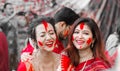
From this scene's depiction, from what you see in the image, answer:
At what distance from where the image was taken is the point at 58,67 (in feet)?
5.22

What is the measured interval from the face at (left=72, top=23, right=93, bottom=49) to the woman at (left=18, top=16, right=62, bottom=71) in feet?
0.42

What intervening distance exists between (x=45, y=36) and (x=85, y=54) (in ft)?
0.83

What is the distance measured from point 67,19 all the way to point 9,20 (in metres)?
0.98

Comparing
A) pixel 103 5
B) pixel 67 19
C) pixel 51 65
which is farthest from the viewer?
pixel 103 5

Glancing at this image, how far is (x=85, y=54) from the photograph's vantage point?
1.63 m

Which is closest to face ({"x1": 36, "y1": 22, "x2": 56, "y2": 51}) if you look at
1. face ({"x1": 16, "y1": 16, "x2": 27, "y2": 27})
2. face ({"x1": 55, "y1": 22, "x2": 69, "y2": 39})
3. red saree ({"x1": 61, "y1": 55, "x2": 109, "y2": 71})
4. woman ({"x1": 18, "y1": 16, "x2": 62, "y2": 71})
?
woman ({"x1": 18, "y1": 16, "x2": 62, "y2": 71})

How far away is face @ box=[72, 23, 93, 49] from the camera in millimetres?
1644

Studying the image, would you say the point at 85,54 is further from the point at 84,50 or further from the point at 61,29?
the point at 61,29

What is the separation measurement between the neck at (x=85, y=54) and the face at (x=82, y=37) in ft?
0.08

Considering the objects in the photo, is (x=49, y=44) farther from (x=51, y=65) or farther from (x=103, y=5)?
(x=103, y=5)

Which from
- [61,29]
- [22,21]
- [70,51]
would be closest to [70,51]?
[70,51]

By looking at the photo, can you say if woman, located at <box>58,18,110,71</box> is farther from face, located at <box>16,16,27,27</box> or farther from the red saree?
face, located at <box>16,16,27,27</box>

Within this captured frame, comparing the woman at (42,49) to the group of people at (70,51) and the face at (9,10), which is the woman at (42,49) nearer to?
the group of people at (70,51)

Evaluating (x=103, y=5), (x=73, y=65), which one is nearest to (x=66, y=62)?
(x=73, y=65)
